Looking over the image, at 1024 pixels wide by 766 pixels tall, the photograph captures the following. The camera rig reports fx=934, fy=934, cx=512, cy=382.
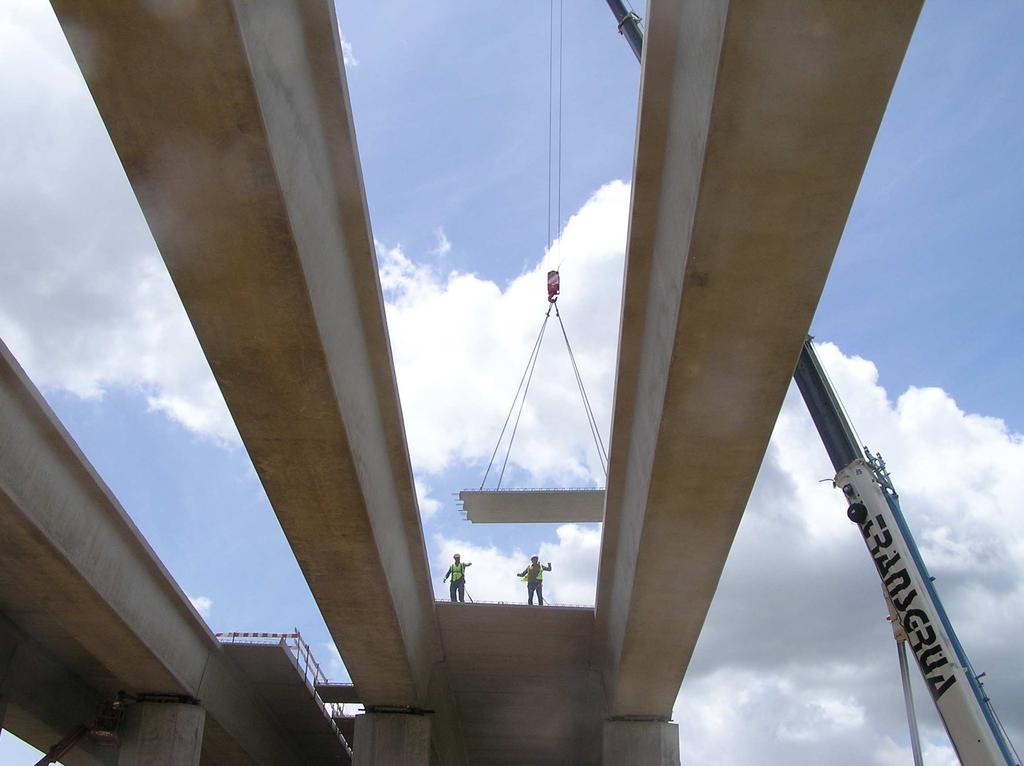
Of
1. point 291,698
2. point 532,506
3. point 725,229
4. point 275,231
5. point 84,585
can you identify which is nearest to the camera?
point 725,229

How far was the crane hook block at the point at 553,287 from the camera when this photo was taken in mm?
17625

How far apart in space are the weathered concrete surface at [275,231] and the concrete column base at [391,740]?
595 cm

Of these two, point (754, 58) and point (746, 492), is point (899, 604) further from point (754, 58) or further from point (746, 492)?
point (754, 58)

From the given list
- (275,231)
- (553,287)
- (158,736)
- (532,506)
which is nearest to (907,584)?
(532,506)

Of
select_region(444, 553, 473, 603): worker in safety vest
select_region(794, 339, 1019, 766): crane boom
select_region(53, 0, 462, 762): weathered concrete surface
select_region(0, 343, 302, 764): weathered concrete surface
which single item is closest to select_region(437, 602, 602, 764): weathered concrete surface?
select_region(444, 553, 473, 603): worker in safety vest

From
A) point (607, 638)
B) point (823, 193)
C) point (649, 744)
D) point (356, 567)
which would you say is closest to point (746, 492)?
point (823, 193)

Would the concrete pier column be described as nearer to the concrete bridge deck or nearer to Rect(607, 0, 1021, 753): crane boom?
the concrete bridge deck

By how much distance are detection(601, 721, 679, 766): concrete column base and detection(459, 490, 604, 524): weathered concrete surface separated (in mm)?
4641

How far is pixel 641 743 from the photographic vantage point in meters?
17.7

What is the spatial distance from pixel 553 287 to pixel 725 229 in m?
9.93

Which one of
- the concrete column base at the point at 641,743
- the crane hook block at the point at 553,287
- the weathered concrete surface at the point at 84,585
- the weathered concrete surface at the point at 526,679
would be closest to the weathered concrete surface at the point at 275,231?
the weathered concrete surface at the point at 84,585

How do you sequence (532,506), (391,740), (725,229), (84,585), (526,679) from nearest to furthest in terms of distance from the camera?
(725,229), (84,585), (532,506), (391,740), (526,679)

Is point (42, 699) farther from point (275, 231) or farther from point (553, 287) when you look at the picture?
point (275, 231)

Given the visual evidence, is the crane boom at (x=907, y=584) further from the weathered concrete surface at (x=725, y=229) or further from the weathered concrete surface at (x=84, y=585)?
the weathered concrete surface at (x=84, y=585)
